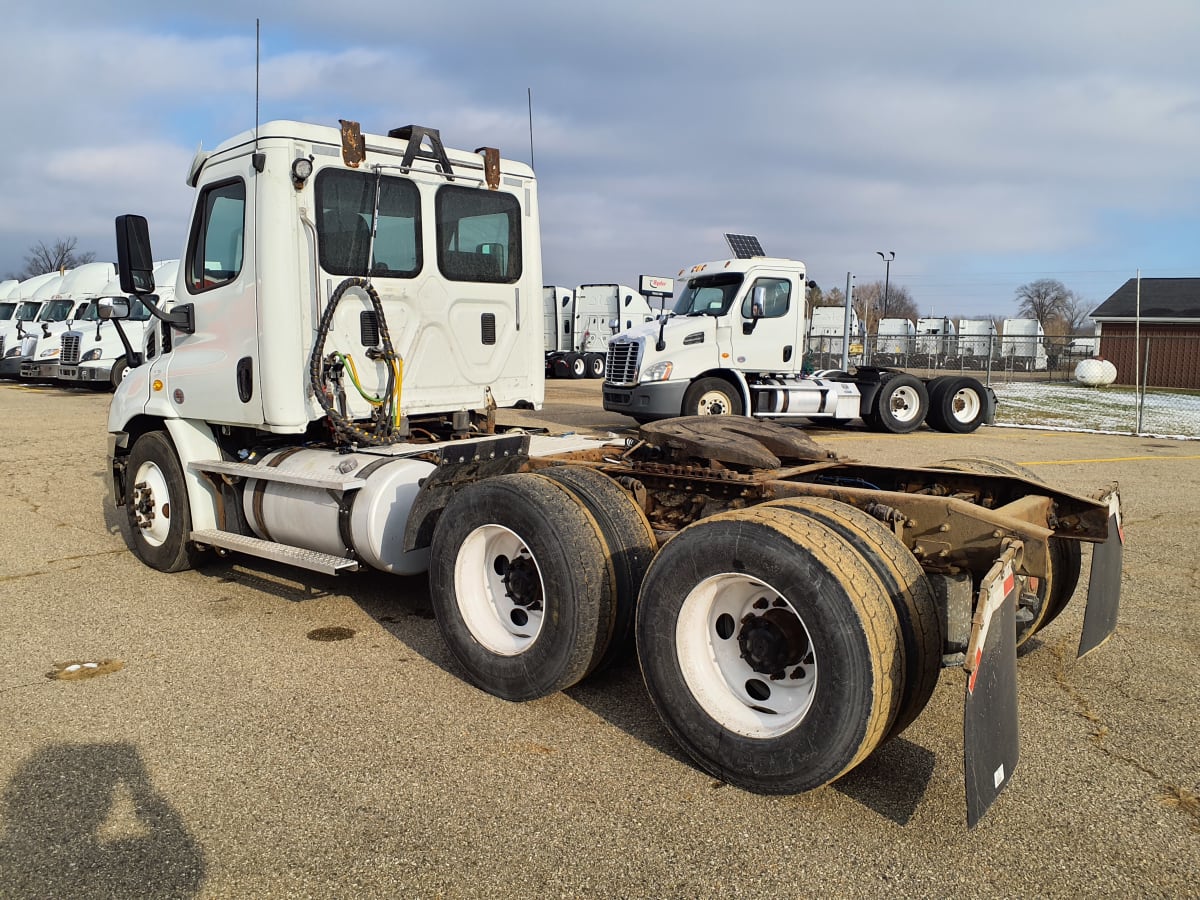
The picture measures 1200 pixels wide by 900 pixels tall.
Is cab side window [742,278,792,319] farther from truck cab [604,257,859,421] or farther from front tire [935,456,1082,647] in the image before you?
front tire [935,456,1082,647]

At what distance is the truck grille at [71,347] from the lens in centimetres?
2303

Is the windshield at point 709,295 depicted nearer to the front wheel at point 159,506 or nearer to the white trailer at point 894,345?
the front wheel at point 159,506

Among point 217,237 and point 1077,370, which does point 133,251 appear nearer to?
point 217,237

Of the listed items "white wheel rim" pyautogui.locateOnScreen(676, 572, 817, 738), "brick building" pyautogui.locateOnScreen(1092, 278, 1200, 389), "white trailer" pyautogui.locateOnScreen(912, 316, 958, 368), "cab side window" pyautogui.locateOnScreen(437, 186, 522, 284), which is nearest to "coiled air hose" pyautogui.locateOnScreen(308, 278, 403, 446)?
"cab side window" pyautogui.locateOnScreen(437, 186, 522, 284)

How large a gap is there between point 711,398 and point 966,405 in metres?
5.51

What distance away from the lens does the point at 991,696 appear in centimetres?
304

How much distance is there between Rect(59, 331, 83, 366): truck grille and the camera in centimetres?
2303

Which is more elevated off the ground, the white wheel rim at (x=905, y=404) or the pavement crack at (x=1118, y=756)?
the white wheel rim at (x=905, y=404)

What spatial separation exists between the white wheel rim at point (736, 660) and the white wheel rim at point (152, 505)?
14.6 ft

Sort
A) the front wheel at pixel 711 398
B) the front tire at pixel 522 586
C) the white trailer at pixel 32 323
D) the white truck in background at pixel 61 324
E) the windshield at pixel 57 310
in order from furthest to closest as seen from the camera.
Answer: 1. the windshield at pixel 57 310
2. the white trailer at pixel 32 323
3. the white truck in background at pixel 61 324
4. the front wheel at pixel 711 398
5. the front tire at pixel 522 586

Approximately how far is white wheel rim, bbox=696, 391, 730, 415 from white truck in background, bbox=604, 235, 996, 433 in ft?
0.06

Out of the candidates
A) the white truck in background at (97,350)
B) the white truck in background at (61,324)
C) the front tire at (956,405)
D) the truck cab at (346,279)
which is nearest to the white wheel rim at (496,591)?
the truck cab at (346,279)

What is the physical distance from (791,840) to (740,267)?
45.0 feet

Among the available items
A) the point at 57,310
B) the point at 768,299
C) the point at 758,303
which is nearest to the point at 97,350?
the point at 57,310
